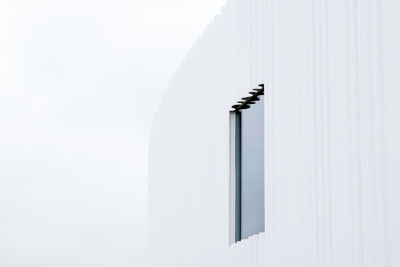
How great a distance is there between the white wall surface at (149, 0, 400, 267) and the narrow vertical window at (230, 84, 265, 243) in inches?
5.2

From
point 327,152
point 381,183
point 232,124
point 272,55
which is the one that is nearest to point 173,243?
point 232,124

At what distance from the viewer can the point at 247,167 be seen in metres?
8.84

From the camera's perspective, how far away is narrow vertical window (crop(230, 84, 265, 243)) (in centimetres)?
830

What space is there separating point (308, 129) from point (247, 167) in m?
2.11

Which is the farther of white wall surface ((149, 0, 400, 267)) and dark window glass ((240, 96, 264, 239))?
dark window glass ((240, 96, 264, 239))

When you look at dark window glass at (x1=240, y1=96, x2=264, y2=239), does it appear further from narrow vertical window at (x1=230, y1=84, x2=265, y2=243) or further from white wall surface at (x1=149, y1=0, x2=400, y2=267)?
white wall surface at (x1=149, y1=0, x2=400, y2=267)

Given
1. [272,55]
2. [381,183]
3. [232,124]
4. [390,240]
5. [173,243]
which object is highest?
[272,55]

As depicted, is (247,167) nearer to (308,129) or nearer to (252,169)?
(252,169)

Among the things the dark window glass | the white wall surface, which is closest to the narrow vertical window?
the dark window glass

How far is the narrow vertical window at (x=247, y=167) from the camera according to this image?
8.30 meters

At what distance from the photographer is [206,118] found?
10.3 m

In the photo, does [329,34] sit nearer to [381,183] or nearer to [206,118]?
[381,183]

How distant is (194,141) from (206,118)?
692 millimetres

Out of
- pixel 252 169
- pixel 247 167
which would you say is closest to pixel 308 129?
pixel 252 169
